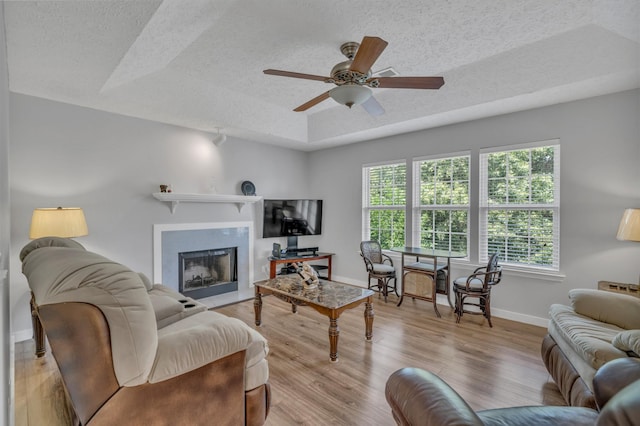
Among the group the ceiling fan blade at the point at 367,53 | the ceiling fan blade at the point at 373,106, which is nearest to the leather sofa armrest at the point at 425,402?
the ceiling fan blade at the point at 367,53

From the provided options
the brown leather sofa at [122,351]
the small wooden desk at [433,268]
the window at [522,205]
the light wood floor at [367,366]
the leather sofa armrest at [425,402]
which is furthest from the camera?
the small wooden desk at [433,268]

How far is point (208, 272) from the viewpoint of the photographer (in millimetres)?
4457

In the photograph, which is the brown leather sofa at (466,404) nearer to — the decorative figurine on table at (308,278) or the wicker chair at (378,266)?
the decorative figurine on table at (308,278)

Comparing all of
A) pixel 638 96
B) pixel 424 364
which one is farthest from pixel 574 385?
pixel 638 96

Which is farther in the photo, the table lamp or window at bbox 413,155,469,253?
window at bbox 413,155,469,253

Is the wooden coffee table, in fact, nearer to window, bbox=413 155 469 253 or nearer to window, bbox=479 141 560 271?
window, bbox=413 155 469 253

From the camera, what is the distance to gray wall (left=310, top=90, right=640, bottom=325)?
2969mm

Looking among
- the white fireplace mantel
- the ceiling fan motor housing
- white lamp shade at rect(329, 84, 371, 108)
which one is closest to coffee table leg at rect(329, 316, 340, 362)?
white lamp shade at rect(329, 84, 371, 108)

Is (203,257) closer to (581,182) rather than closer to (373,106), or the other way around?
(373,106)

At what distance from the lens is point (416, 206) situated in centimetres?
458

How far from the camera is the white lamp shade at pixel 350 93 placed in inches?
88.3

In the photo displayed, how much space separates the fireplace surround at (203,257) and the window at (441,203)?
9.20ft

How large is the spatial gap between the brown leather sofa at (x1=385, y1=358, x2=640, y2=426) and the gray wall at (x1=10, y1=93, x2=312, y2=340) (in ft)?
12.1

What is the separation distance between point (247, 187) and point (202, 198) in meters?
0.87
